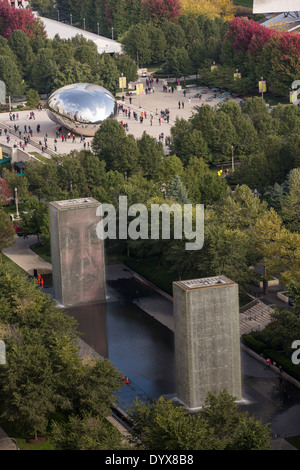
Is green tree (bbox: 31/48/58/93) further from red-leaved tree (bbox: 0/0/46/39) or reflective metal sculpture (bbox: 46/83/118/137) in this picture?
reflective metal sculpture (bbox: 46/83/118/137)

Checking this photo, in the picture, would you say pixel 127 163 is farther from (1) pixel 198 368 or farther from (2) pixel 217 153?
(1) pixel 198 368

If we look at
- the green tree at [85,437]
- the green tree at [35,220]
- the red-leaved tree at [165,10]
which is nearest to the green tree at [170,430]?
the green tree at [85,437]

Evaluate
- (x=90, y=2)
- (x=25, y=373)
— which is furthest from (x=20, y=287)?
(x=90, y=2)

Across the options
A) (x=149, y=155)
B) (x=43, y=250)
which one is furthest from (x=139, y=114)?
(x=43, y=250)

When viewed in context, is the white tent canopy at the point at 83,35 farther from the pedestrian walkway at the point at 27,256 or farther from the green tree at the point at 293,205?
the green tree at the point at 293,205

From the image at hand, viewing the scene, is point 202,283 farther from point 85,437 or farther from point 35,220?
point 35,220

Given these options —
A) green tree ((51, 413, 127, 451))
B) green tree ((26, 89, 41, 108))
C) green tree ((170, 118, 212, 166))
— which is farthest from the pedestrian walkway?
green tree ((26, 89, 41, 108))
